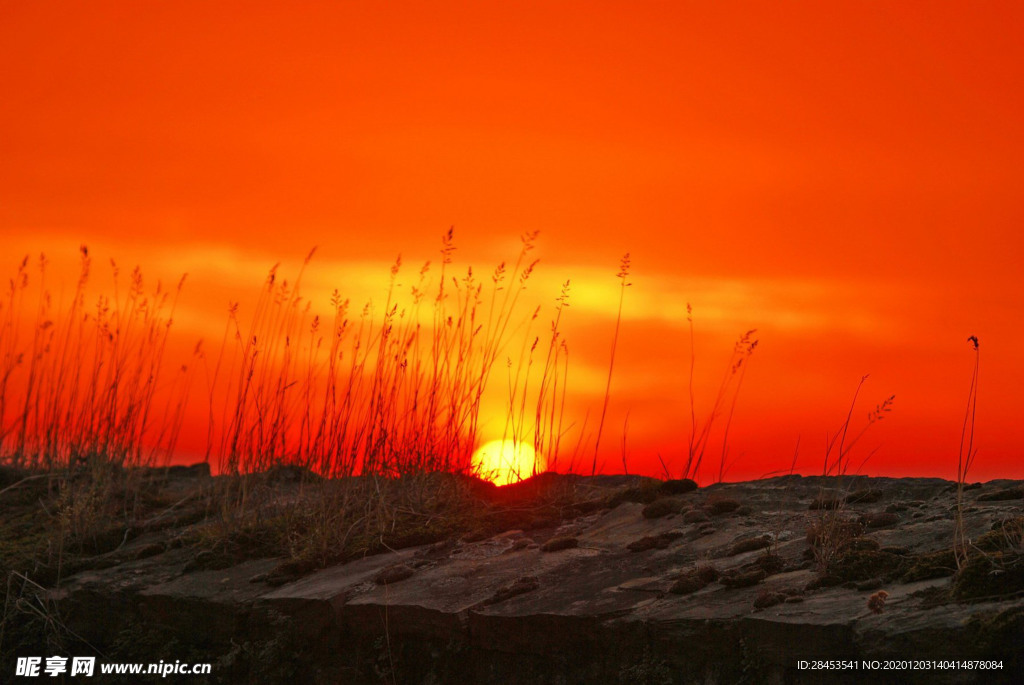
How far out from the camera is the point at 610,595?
3.10m

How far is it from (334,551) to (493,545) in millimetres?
771

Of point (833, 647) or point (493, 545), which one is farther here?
point (493, 545)

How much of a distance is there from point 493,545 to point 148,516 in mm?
2510

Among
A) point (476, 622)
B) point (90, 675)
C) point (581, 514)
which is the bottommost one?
point (90, 675)

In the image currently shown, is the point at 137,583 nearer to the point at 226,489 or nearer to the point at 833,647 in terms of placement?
the point at 226,489

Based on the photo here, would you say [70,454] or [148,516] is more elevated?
[70,454]

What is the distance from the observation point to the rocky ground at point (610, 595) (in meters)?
2.50

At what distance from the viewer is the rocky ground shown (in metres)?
2.50

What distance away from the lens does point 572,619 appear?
296 cm

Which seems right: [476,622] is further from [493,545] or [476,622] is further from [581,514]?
[581,514]

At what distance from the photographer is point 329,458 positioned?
510 cm

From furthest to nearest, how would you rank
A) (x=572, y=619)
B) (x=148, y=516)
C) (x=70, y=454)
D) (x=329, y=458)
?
(x=70, y=454)
(x=148, y=516)
(x=329, y=458)
(x=572, y=619)

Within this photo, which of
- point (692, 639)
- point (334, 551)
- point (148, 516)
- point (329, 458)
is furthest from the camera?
point (148, 516)

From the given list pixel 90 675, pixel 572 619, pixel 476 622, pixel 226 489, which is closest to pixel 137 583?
pixel 90 675
